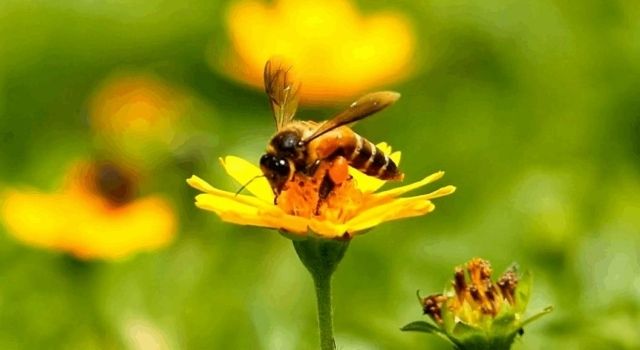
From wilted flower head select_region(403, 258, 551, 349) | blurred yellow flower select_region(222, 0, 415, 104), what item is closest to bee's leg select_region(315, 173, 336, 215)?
wilted flower head select_region(403, 258, 551, 349)

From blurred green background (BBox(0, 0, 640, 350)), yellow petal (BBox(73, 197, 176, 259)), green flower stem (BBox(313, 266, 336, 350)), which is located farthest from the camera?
yellow petal (BBox(73, 197, 176, 259))

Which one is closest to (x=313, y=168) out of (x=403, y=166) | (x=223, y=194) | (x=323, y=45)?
(x=223, y=194)

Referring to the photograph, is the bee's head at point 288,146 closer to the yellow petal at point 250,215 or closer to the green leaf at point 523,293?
the yellow petal at point 250,215

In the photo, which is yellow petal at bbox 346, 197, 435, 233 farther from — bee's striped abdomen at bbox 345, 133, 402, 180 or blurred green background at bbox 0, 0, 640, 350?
blurred green background at bbox 0, 0, 640, 350

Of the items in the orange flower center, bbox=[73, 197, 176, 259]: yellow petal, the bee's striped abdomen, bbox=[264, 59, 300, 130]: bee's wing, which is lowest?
the orange flower center

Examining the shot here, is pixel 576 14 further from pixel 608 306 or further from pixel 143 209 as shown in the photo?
pixel 608 306

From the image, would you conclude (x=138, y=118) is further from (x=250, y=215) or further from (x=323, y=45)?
(x=250, y=215)

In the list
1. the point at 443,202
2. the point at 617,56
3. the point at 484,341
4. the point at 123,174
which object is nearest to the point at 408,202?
the point at 484,341

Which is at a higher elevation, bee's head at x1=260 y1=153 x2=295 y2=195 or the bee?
the bee
